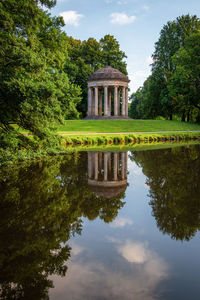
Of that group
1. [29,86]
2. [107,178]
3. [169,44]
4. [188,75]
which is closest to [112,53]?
[169,44]

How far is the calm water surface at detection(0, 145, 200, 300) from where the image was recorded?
3031mm

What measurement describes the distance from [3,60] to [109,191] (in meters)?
8.28

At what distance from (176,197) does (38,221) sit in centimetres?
359

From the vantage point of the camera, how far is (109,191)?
7469mm

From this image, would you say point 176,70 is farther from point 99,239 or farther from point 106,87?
point 99,239

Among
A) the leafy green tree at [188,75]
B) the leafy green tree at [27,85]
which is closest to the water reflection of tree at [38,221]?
the leafy green tree at [27,85]

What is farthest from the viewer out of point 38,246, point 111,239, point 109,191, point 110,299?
point 109,191

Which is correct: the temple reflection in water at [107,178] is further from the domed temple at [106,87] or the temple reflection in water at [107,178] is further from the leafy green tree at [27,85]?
the domed temple at [106,87]

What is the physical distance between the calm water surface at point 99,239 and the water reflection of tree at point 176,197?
0.02m

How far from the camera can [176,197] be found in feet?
21.7

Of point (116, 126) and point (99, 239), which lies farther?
point (116, 126)

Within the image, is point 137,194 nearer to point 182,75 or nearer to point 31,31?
point 31,31

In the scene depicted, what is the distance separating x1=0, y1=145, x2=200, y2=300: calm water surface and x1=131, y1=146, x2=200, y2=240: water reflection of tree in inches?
0.8

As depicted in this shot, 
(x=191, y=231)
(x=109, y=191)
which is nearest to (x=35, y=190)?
(x=109, y=191)
